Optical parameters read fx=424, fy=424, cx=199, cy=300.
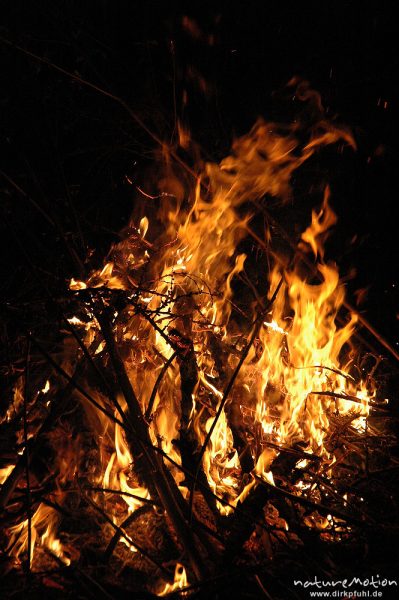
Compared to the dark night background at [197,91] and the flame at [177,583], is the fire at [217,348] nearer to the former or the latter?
the dark night background at [197,91]

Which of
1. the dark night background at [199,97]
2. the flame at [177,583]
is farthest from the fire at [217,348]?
the flame at [177,583]

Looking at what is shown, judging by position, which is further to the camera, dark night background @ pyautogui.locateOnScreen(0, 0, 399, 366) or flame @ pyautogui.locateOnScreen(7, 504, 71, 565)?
dark night background @ pyautogui.locateOnScreen(0, 0, 399, 366)

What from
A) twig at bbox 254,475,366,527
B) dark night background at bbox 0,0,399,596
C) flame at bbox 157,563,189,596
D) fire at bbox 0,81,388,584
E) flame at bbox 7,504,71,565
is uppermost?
dark night background at bbox 0,0,399,596

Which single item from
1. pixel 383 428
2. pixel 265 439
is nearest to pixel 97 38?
pixel 265 439

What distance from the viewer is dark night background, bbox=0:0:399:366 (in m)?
3.88

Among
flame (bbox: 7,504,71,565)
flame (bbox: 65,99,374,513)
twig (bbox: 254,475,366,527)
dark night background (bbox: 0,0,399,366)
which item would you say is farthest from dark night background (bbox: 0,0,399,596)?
twig (bbox: 254,475,366,527)

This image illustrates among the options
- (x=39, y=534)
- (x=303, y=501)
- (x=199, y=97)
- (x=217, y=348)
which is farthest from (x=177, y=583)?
(x=199, y=97)

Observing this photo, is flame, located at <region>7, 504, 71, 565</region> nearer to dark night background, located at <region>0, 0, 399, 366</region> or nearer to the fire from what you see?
the fire

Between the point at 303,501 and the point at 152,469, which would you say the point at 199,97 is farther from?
the point at 303,501

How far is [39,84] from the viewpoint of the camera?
401 centimetres

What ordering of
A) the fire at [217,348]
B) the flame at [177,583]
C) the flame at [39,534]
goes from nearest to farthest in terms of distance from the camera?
the flame at [177,583] → the flame at [39,534] → the fire at [217,348]

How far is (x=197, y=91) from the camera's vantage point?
4.15 meters

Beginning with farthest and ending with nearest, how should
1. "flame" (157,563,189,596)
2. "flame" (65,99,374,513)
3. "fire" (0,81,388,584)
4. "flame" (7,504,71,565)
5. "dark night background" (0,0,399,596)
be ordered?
"dark night background" (0,0,399,596)
"flame" (65,99,374,513)
"fire" (0,81,388,584)
"flame" (7,504,71,565)
"flame" (157,563,189,596)

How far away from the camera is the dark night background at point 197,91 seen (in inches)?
153
